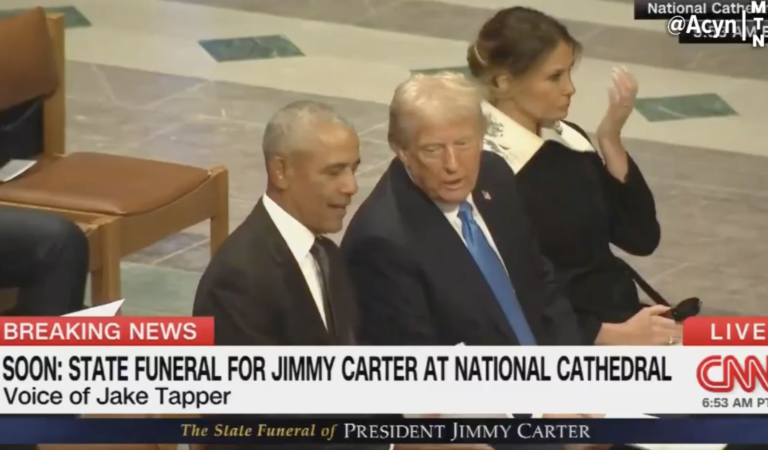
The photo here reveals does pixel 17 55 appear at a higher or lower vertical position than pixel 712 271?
higher

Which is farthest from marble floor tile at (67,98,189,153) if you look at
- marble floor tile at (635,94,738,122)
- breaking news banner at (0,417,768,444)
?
breaking news banner at (0,417,768,444)

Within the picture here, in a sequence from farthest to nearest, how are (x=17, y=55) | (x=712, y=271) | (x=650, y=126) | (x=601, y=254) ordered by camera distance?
(x=650, y=126) → (x=712, y=271) → (x=17, y=55) → (x=601, y=254)

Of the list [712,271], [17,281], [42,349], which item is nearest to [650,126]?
[712,271]

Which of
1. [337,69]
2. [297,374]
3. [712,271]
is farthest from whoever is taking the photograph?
[337,69]

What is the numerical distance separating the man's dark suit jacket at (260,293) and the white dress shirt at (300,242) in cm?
1

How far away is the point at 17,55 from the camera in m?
4.25

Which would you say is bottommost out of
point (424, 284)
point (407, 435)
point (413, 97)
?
point (407, 435)

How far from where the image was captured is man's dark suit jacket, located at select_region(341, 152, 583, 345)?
9.72 feet

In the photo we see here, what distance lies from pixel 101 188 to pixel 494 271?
1.47 meters

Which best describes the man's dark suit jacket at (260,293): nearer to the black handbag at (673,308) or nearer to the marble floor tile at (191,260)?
the black handbag at (673,308)

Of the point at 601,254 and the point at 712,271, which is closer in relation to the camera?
the point at 601,254

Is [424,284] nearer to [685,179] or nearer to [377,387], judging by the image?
[377,387]

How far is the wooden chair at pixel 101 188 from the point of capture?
4062mm

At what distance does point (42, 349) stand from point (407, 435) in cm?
73
